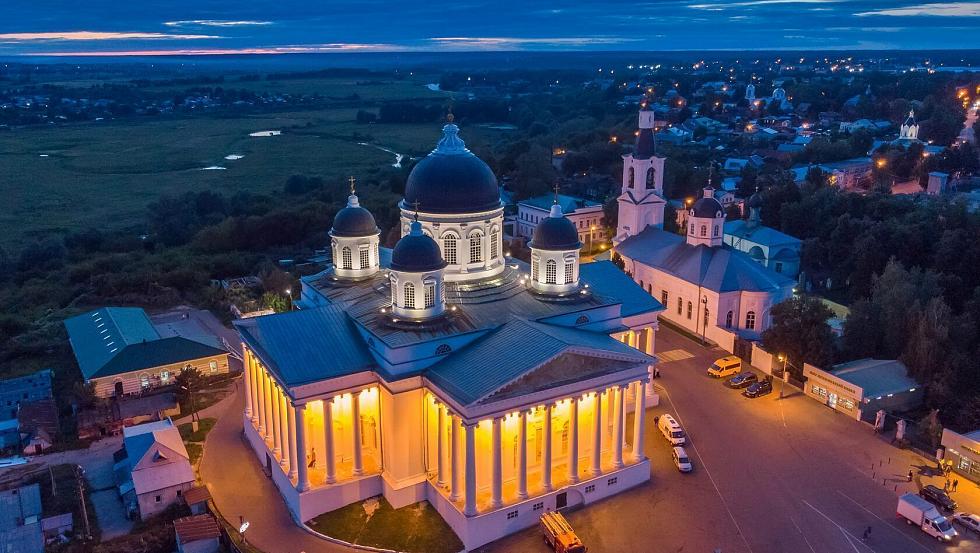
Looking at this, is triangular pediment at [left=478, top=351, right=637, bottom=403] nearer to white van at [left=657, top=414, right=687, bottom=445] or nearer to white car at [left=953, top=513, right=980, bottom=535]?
white van at [left=657, top=414, right=687, bottom=445]

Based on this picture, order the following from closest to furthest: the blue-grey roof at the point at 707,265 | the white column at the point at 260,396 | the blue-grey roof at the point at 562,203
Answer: the white column at the point at 260,396
the blue-grey roof at the point at 707,265
the blue-grey roof at the point at 562,203

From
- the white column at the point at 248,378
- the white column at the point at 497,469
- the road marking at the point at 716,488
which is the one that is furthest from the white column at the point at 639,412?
the white column at the point at 248,378

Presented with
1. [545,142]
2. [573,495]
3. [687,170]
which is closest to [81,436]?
[573,495]

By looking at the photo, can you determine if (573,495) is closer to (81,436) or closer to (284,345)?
(284,345)

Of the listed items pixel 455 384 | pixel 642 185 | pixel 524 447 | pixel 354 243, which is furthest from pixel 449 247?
pixel 642 185

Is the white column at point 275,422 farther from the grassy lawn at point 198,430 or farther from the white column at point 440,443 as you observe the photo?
the white column at point 440,443

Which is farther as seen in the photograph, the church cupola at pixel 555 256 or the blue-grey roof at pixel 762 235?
the blue-grey roof at pixel 762 235
